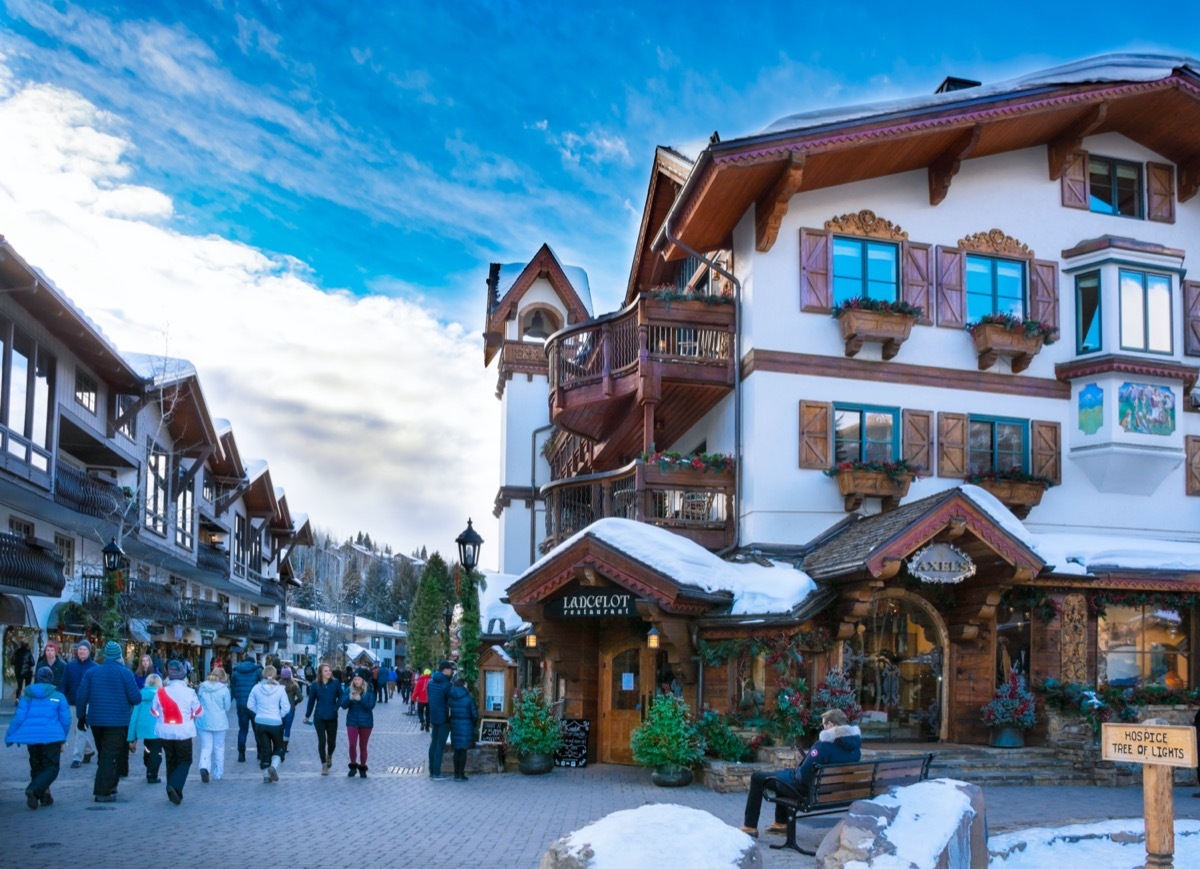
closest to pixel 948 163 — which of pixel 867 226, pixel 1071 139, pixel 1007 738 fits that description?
pixel 867 226

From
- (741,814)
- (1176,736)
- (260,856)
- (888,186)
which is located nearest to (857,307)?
(888,186)

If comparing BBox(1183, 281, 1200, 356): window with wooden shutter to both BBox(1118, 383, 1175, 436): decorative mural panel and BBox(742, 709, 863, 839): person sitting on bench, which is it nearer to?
BBox(1118, 383, 1175, 436): decorative mural panel

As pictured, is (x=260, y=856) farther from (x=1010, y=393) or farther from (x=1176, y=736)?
(x=1010, y=393)

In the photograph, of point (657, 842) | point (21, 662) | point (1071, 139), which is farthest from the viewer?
point (21, 662)

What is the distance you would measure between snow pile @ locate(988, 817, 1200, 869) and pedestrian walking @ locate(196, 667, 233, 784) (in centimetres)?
1029

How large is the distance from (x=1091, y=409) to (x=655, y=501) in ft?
27.2

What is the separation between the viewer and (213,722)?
16516mm

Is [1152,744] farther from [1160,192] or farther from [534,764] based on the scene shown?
[1160,192]

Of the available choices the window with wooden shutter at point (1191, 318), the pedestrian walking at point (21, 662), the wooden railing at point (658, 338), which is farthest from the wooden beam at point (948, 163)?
the pedestrian walking at point (21, 662)

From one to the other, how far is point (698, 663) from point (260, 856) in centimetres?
940

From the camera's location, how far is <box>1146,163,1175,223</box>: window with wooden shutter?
23.7 meters

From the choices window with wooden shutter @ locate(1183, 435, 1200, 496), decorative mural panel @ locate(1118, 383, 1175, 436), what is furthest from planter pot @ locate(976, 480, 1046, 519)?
window with wooden shutter @ locate(1183, 435, 1200, 496)

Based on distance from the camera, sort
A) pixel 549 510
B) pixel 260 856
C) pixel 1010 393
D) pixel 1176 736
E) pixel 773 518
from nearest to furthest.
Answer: pixel 1176 736, pixel 260 856, pixel 773 518, pixel 1010 393, pixel 549 510

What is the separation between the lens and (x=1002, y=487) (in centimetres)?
2148
